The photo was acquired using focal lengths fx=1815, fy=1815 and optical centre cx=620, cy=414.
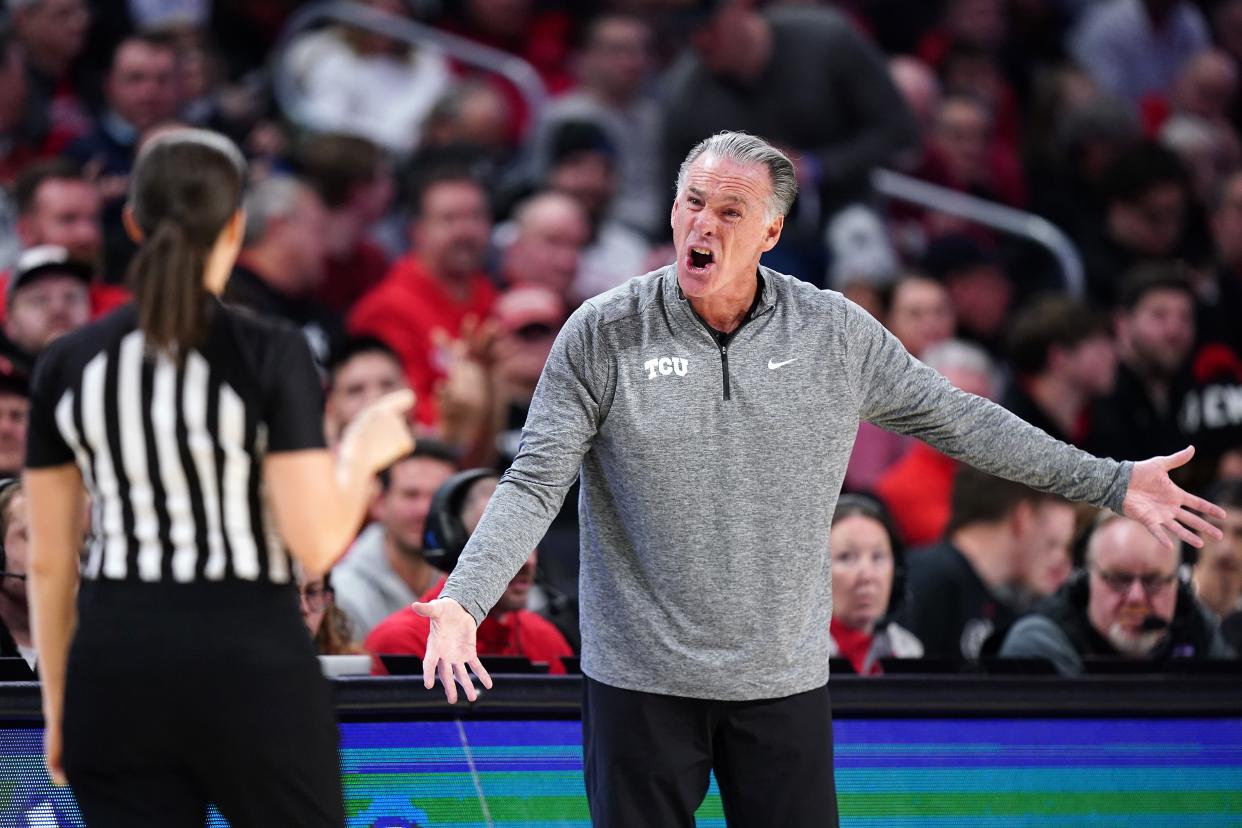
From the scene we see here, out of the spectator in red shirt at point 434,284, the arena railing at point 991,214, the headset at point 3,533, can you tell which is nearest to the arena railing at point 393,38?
the spectator in red shirt at point 434,284

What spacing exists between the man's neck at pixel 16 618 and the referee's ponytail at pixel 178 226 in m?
1.51

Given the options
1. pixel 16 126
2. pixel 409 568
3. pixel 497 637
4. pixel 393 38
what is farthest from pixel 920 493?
pixel 16 126

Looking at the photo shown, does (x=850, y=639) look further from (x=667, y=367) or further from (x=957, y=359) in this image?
(x=957, y=359)

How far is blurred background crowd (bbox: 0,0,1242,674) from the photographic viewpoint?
4.74 metres

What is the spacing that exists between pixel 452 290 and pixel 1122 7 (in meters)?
5.30

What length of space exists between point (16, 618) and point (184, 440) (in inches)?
62.0

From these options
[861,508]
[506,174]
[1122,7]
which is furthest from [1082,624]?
[1122,7]

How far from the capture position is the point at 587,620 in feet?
→ 9.89

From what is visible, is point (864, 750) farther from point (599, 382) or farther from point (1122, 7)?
point (1122, 7)

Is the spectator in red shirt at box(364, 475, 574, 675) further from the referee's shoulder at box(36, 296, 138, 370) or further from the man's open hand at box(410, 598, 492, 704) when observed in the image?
the referee's shoulder at box(36, 296, 138, 370)

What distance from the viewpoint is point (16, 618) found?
12.7 feet

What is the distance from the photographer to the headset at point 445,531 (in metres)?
3.83

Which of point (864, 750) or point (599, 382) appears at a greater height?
point (599, 382)

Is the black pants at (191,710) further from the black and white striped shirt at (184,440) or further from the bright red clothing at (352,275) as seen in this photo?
the bright red clothing at (352,275)
